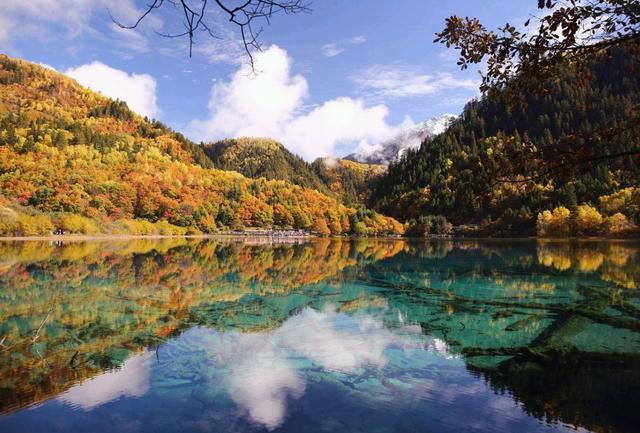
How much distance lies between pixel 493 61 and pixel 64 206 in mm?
78740

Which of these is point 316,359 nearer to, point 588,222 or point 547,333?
point 547,333

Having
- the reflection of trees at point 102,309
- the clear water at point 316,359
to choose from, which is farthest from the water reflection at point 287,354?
the reflection of trees at point 102,309

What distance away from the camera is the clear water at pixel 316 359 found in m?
6.90

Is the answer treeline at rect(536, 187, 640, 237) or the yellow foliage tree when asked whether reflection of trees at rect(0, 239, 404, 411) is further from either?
the yellow foliage tree

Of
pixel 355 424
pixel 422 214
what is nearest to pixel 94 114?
pixel 422 214

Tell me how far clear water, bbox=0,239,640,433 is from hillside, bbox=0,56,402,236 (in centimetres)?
5493

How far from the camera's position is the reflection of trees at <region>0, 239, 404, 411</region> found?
888 cm

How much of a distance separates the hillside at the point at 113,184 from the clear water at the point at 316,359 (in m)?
54.9

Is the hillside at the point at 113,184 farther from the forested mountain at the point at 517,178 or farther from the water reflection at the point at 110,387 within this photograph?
the water reflection at the point at 110,387

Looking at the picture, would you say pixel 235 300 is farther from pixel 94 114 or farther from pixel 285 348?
pixel 94 114

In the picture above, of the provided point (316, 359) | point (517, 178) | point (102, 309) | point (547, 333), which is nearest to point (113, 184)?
point (517, 178)

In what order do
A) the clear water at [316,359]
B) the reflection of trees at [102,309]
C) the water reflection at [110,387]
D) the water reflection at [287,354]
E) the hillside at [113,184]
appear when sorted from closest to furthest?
the clear water at [316,359]
the water reflection at [110,387]
the water reflection at [287,354]
the reflection of trees at [102,309]
the hillside at [113,184]

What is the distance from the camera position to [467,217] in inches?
5443

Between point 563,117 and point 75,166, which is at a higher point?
point 563,117
